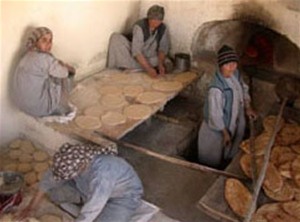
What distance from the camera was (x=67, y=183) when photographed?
466 centimetres

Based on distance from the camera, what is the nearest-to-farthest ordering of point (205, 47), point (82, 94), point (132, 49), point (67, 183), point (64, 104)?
point (67, 183) → point (64, 104) → point (82, 94) → point (132, 49) → point (205, 47)

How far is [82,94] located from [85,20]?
3.00 ft

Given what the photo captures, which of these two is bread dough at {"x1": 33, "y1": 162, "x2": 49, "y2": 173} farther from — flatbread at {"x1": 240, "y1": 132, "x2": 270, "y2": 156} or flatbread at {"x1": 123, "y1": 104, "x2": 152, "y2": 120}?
flatbread at {"x1": 240, "y1": 132, "x2": 270, "y2": 156}

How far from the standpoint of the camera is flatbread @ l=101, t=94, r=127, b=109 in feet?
19.5

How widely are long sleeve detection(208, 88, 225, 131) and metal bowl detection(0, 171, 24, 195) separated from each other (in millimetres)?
2071

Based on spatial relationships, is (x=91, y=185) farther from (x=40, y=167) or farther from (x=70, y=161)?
(x=40, y=167)

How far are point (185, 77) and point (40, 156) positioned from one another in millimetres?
2279

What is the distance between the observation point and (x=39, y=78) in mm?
5270

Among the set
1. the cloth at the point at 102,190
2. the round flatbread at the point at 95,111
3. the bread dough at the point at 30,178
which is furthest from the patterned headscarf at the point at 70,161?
the round flatbread at the point at 95,111

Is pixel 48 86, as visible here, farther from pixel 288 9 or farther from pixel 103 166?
pixel 288 9

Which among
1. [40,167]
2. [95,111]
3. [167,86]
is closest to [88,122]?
[95,111]

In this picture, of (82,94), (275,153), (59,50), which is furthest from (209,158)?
(59,50)

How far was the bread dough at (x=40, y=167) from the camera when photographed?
5246 millimetres

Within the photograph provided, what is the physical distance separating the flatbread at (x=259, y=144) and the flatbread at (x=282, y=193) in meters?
0.54
